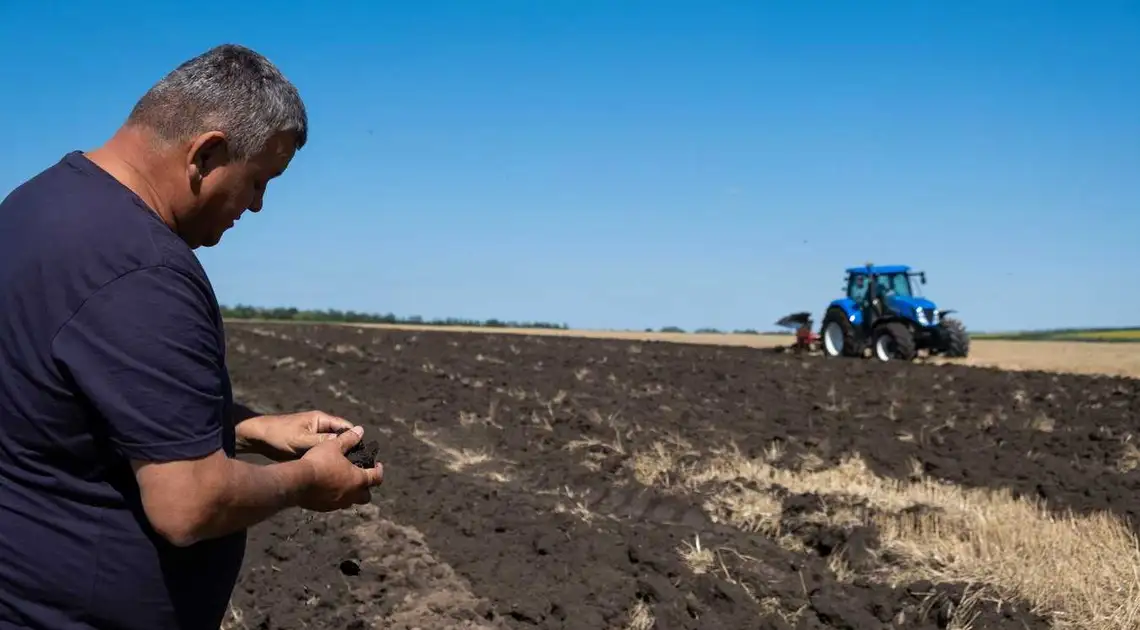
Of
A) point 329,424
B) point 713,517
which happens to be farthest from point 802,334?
point 329,424

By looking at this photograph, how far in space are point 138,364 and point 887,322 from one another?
2210 centimetres

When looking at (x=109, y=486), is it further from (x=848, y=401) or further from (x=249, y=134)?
(x=848, y=401)

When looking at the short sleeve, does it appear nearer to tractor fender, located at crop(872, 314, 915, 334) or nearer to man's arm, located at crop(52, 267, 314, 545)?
man's arm, located at crop(52, 267, 314, 545)

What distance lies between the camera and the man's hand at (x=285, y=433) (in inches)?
107

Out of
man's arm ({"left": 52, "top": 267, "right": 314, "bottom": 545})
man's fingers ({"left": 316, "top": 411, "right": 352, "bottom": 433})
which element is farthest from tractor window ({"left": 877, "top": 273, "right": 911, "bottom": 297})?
man's arm ({"left": 52, "top": 267, "right": 314, "bottom": 545})

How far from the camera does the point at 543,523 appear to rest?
22.9 feet

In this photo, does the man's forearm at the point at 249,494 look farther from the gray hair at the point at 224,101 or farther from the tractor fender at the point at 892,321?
the tractor fender at the point at 892,321

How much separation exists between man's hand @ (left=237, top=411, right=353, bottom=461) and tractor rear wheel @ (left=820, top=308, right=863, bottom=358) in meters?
21.5

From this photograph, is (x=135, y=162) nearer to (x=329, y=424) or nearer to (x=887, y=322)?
(x=329, y=424)

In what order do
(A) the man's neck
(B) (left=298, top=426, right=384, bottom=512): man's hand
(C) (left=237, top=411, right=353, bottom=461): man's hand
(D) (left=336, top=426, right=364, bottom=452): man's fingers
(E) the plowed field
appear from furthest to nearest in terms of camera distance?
1. (E) the plowed field
2. (C) (left=237, top=411, right=353, bottom=461): man's hand
3. (D) (left=336, top=426, right=364, bottom=452): man's fingers
4. (B) (left=298, top=426, right=384, bottom=512): man's hand
5. (A) the man's neck

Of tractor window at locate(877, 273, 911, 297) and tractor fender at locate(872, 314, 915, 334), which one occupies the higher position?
tractor window at locate(877, 273, 911, 297)

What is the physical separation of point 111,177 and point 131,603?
2.69 ft

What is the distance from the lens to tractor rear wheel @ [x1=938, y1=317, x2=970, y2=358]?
21.5 meters

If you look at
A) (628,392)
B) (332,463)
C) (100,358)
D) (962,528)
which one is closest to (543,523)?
(962,528)
